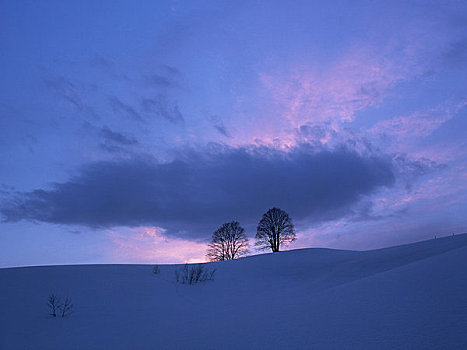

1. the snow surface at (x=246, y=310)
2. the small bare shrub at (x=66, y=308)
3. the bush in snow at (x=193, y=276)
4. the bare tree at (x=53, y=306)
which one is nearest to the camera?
the snow surface at (x=246, y=310)

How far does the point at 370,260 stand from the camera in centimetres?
1605

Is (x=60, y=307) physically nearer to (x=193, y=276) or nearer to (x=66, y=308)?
(x=66, y=308)

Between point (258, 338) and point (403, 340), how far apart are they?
7.71 feet

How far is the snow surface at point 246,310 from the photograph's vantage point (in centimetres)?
450

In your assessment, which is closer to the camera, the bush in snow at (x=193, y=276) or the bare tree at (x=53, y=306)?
the bare tree at (x=53, y=306)

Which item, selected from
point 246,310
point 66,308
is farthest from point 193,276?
point 246,310

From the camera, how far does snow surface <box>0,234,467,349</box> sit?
4.50 metres

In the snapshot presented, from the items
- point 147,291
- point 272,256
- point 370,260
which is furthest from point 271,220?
point 147,291

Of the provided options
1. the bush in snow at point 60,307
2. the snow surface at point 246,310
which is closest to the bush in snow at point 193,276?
the snow surface at point 246,310

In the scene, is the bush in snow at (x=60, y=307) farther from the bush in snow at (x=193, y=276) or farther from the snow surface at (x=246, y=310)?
the bush in snow at (x=193, y=276)

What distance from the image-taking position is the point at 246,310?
8023 millimetres

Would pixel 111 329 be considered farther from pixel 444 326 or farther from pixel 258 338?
pixel 444 326

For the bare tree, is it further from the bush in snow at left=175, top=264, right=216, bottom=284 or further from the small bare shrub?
the bush in snow at left=175, top=264, right=216, bottom=284

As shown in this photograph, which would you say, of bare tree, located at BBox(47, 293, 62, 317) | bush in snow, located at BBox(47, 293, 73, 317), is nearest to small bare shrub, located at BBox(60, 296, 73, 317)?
bush in snow, located at BBox(47, 293, 73, 317)
